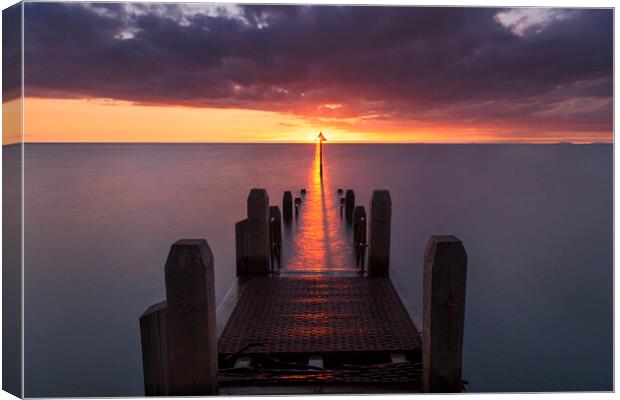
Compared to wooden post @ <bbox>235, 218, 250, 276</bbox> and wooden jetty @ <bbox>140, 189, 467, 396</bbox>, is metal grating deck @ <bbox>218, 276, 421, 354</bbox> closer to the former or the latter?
wooden jetty @ <bbox>140, 189, 467, 396</bbox>

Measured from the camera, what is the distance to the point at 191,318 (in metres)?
4.15

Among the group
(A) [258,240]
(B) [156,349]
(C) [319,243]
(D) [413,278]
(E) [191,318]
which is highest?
(A) [258,240]

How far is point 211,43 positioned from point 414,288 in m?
7.58

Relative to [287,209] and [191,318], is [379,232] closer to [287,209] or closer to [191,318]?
[191,318]

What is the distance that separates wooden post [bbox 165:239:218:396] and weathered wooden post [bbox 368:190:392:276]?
4610mm

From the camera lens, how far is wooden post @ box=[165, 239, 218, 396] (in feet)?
13.3

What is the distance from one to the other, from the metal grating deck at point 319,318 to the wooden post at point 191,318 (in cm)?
135

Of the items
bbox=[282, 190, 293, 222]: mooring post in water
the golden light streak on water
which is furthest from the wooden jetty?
bbox=[282, 190, 293, 222]: mooring post in water

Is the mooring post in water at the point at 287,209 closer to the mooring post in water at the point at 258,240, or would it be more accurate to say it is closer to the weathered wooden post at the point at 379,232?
the mooring post in water at the point at 258,240

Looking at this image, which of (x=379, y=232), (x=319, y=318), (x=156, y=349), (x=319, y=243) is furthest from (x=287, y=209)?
(x=156, y=349)

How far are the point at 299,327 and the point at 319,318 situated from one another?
402 mm

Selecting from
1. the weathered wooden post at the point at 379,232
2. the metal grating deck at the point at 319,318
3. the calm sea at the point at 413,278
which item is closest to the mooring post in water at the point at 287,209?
the calm sea at the point at 413,278

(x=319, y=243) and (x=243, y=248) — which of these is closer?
(x=243, y=248)

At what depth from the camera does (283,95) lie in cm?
1683
